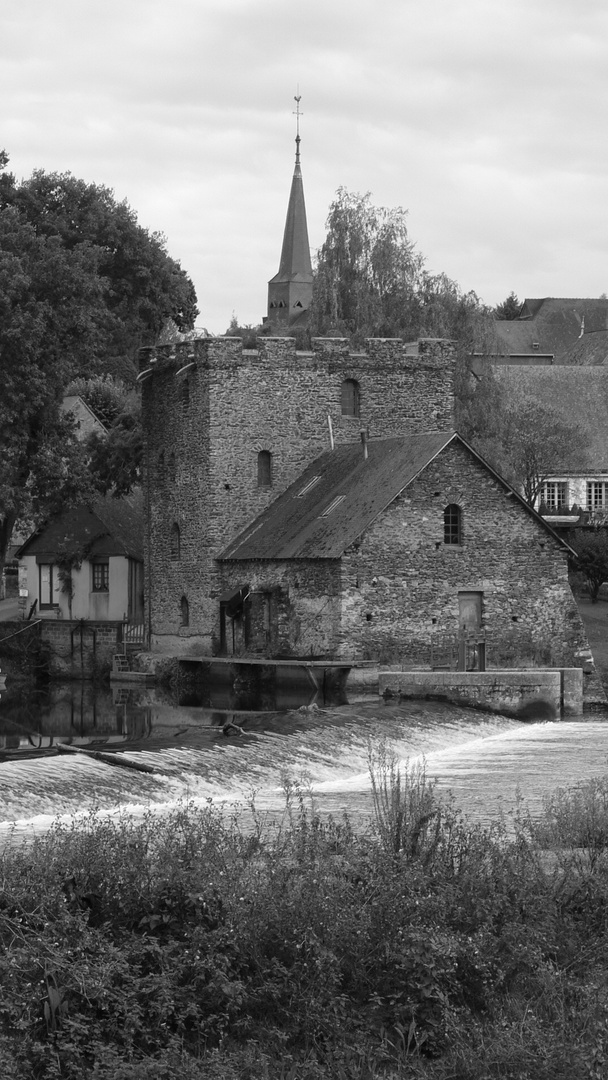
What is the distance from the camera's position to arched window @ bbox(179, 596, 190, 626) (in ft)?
150

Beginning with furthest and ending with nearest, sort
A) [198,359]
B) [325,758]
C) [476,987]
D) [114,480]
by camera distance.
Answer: [114,480] → [198,359] → [325,758] → [476,987]

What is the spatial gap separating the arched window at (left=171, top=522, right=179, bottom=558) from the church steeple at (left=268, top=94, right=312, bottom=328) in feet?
148

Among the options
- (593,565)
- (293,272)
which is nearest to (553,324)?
(293,272)

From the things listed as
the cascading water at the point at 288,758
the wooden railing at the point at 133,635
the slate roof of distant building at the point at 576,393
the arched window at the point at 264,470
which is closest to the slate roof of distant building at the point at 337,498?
the arched window at the point at 264,470

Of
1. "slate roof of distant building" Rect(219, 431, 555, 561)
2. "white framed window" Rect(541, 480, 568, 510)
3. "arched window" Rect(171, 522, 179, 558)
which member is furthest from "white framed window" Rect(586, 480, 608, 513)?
"arched window" Rect(171, 522, 179, 558)

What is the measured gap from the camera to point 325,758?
85.1 feet

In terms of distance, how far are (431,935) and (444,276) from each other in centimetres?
4402

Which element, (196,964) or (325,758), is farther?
(325,758)

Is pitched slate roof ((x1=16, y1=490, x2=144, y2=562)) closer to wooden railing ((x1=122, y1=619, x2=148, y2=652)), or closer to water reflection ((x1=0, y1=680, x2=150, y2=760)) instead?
wooden railing ((x1=122, y1=619, x2=148, y2=652))

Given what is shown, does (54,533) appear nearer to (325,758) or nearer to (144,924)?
(325,758)

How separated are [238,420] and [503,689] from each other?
13062 millimetres

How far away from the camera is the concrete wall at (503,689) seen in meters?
34.3

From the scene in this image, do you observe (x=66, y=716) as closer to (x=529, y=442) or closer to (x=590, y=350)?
(x=529, y=442)

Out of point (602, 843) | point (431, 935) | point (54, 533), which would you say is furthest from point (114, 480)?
point (431, 935)
